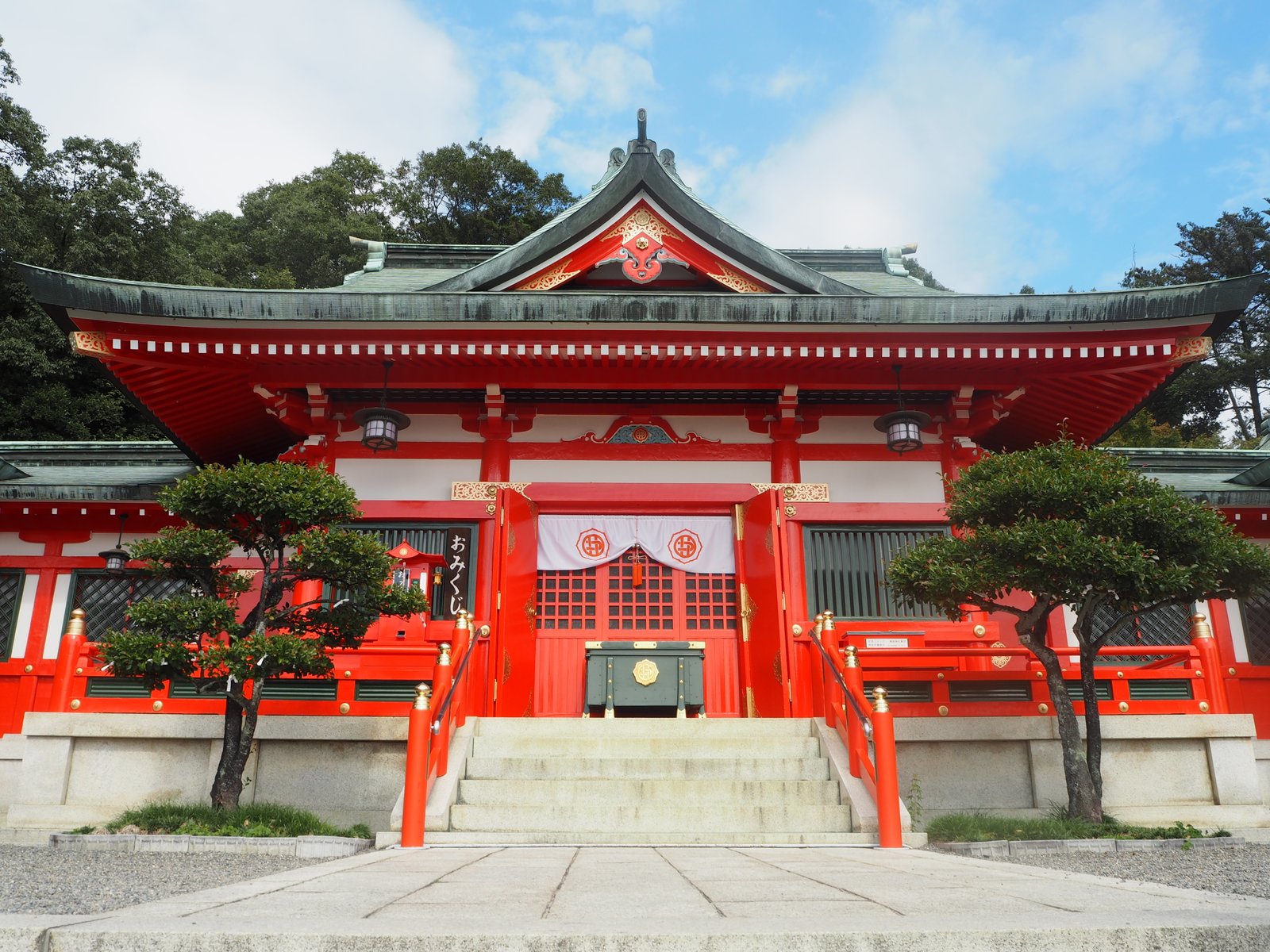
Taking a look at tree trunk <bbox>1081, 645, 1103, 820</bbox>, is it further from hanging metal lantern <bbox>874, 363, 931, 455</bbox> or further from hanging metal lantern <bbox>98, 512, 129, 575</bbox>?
hanging metal lantern <bbox>98, 512, 129, 575</bbox>

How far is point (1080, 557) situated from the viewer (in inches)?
272

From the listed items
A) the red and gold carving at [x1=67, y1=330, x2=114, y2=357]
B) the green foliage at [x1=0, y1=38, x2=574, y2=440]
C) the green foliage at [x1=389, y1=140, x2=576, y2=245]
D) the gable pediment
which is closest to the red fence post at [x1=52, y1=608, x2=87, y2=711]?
the red and gold carving at [x1=67, y1=330, x2=114, y2=357]

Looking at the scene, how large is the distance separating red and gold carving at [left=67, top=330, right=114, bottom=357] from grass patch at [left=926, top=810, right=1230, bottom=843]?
9204mm

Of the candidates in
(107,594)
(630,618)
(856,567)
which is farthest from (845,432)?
(107,594)

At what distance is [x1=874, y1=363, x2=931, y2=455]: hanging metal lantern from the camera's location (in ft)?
32.0

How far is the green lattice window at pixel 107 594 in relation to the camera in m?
11.2

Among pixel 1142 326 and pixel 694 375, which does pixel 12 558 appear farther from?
pixel 1142 326

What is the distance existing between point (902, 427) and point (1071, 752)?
3865 mm

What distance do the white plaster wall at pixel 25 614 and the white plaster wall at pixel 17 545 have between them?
1.01 feet

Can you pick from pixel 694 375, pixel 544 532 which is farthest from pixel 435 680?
pixel 694 375

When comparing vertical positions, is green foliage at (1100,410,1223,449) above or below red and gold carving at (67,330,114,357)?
above

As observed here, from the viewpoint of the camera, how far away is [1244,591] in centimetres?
751

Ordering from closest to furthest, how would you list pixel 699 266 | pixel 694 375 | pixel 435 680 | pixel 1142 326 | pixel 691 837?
1. pixel 691 837
2. pixel 435 680
3. pixel 1142 326
4. pixel 694 375
5. pixel 699 266

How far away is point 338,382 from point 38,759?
4719mm
